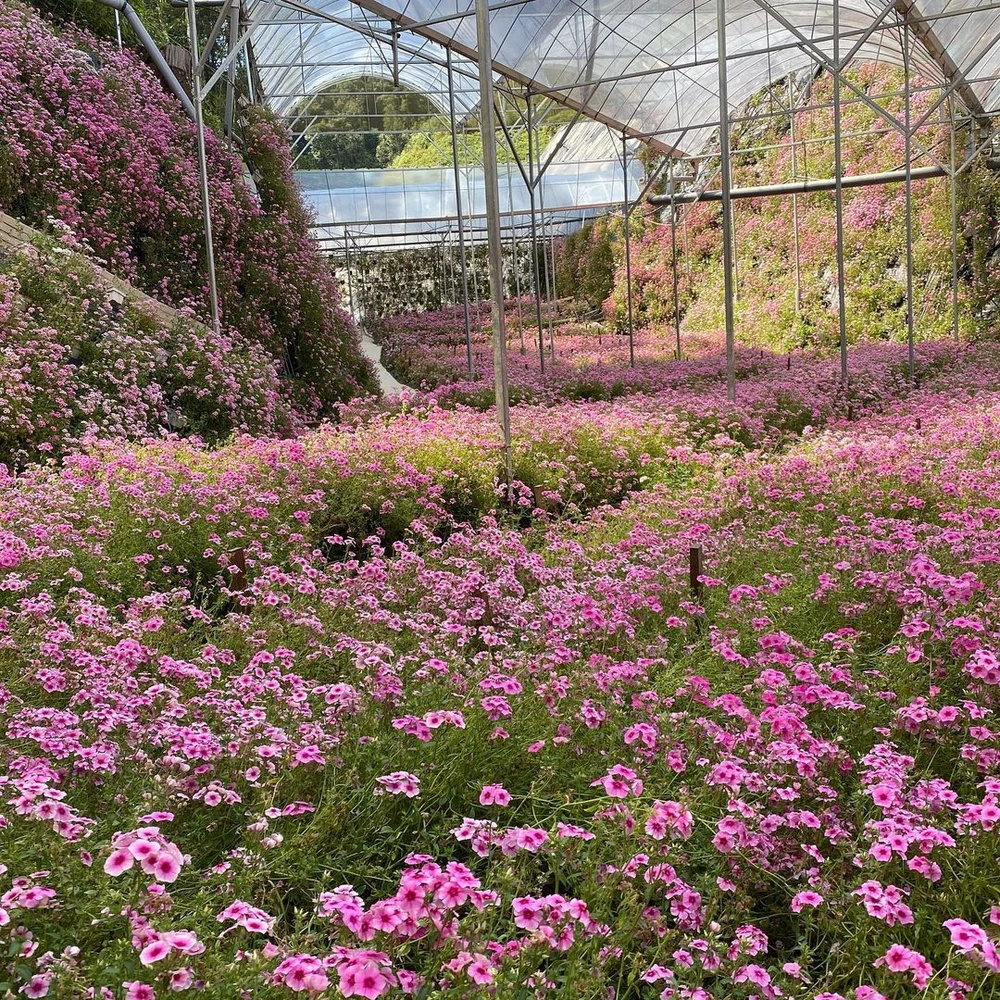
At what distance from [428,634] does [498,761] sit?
2.90 ft

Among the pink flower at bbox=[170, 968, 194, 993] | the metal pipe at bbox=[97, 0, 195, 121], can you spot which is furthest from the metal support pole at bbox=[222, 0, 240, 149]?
the pink flower at bbox=[170, 968, 194, 993]

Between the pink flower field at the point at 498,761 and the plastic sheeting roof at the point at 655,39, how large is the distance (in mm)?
11177

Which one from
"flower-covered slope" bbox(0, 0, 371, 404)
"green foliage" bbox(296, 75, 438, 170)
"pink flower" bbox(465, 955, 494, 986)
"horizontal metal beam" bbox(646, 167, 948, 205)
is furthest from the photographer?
"green foliage" bbox(296, 75, 438, 170)

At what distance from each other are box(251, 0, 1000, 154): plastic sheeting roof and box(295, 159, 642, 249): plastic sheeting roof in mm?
9145

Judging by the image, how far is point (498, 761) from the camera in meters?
2.88

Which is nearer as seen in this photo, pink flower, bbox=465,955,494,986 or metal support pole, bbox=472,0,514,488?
pink flower, bbox=465,955,494,986

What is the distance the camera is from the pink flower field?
1.84m

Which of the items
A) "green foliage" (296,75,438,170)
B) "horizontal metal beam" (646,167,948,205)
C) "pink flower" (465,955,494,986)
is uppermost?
"green foliage" (296,75,438,170)

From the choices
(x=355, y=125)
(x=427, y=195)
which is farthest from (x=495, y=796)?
(x=355, y=125)

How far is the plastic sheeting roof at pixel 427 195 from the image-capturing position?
1351 inches

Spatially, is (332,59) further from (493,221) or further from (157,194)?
(493,221)

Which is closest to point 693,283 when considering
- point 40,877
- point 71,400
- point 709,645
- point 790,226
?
point 790,226

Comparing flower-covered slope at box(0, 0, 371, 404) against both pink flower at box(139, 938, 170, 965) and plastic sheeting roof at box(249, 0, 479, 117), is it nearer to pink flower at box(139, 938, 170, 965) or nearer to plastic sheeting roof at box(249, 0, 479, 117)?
plastic sheeting roof at box(249, 0, 479, 117)

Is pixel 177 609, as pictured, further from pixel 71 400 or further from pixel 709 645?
pixel 71 400
